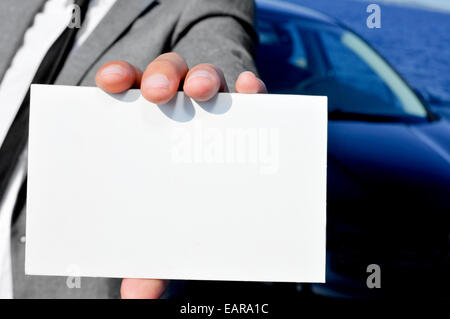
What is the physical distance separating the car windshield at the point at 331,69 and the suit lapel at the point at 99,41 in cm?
191

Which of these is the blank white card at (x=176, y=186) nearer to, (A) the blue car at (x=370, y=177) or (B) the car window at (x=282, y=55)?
(A) the blue car at (x=370, y=177)

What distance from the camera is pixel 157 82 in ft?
2.74

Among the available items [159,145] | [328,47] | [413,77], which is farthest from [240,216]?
[413,77]

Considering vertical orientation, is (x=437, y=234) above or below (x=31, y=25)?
below

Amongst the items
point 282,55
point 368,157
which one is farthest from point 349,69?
point 368,157

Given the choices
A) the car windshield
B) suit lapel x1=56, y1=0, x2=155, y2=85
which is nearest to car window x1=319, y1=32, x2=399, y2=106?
the car windshield

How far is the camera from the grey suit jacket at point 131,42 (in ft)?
4.08

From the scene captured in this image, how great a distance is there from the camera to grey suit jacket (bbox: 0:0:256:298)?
124 cm

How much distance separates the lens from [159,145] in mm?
875

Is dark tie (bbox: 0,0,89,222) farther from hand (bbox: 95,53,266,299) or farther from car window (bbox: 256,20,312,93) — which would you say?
car window (bbox: 256,20,312,93)

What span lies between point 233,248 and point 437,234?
173 cm

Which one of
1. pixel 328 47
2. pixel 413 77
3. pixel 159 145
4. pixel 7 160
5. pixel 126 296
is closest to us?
pixel 159 145

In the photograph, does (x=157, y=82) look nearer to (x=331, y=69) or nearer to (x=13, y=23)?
(x=13, y=23)

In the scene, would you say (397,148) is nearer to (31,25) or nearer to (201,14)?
(201,14)
